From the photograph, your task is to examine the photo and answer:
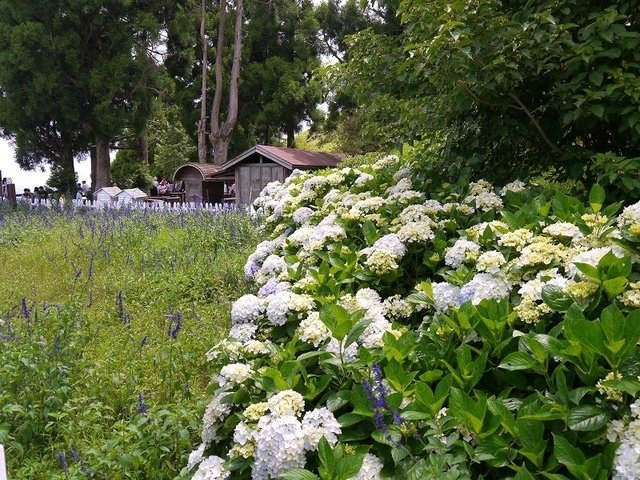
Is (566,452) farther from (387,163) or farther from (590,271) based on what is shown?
(387,163)

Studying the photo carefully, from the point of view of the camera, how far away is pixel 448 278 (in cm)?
209

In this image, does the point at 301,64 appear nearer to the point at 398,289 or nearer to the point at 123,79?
the point at 123,79

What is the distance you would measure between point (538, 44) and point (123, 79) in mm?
21744

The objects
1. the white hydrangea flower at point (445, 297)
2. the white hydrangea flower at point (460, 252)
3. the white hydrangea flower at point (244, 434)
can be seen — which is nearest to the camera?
the white hydrangea flower at point (244, 434)

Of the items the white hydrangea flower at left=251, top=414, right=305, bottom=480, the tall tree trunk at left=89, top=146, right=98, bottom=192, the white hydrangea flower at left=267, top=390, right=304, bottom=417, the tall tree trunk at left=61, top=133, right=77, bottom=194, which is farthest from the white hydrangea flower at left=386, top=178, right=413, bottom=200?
the tall tree trunk at left=61, top=133, right=77, bottom=194

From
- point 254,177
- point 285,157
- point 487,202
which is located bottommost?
point 487,202

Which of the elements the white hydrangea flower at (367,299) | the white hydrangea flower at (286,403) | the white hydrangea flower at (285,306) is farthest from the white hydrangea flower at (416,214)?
the white hydrangea flower at (286,403)

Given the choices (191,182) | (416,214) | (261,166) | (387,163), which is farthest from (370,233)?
(191,182)

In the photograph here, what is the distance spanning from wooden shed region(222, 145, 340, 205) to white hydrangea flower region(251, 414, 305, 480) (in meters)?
16.1

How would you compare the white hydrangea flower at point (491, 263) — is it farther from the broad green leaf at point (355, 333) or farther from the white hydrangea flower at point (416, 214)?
the white hydrangea flower at point (416, 214)

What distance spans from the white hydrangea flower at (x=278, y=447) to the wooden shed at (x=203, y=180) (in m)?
18.8

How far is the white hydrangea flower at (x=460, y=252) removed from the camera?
2199mm

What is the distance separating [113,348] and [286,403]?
295 centimetres

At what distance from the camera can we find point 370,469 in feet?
4.47
